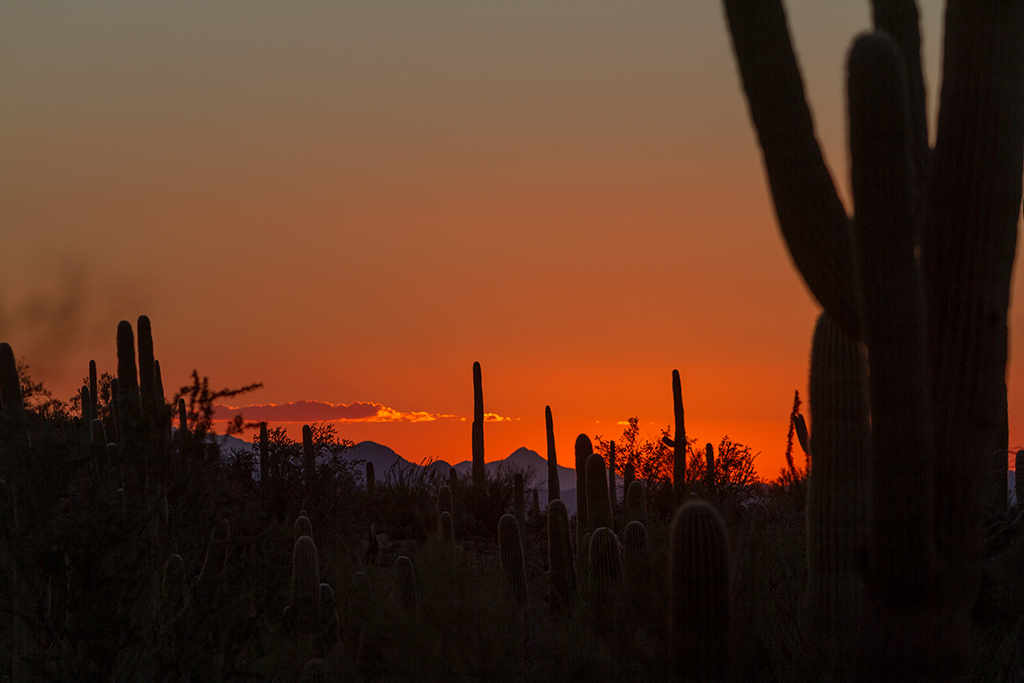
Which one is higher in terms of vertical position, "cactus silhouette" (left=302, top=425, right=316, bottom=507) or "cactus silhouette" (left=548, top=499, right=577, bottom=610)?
"cactus silhouette" (left=302, top=425, right=316, bottom=507)

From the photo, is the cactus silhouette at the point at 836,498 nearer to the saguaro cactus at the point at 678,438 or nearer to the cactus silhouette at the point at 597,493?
the cactus silhouette at the point at 597,493

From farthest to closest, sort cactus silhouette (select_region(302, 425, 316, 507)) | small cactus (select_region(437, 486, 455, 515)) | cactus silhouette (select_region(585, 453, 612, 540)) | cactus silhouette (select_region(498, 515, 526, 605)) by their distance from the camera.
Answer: small cactus (select_region(437, 486, 455, 515)) < cactus silhouette (select_region(302, 425, 316, 507)) < cactus silhouette (select_region(585, 453, 612, 540)) < cactus silhouette (select_region(498, 515, 526, 605))

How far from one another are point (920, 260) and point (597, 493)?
7.01m

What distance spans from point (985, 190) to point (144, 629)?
644 centimetres

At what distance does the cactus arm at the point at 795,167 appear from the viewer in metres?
5.41

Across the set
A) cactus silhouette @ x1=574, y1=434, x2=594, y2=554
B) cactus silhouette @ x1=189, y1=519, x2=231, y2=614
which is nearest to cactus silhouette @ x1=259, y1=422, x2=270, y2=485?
cactus silhouette @ x1=574, y1=434, x2=594, y2=554

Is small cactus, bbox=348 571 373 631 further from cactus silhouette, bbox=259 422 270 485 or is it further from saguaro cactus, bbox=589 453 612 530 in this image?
cactus silhouette, bbox=259 422 270 485

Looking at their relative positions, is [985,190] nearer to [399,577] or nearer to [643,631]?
[643,631]

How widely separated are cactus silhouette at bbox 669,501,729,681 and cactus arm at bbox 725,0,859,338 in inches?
60.2

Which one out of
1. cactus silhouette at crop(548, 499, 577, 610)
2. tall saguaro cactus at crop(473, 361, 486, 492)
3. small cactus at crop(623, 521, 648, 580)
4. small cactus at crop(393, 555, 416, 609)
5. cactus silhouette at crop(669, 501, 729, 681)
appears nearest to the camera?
cactus silhouette at crop(669, 501, 729, 681)

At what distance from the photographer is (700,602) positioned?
5555mm

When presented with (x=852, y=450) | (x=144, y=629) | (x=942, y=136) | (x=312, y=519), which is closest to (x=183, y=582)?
(x=144, y=629)

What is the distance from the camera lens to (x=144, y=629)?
692cm

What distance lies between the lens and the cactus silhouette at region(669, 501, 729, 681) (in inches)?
218
